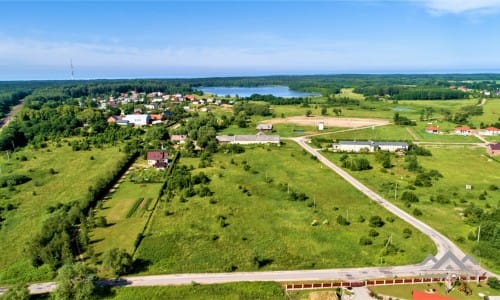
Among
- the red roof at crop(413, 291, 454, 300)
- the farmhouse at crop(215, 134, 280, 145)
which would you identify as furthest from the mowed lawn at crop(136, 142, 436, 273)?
the farmhouse at crop(215, 134, 280, 145)

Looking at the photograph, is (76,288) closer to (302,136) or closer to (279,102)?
(302,136)

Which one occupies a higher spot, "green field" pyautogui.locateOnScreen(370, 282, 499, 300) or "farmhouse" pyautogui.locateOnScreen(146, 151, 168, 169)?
"farmhouse" pyautogui.locateOnScreen(146, 151, 168, 169)

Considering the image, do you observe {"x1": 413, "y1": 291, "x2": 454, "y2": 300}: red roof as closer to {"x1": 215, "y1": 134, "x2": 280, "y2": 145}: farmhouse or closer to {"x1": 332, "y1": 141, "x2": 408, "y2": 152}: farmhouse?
{"x1": 332, "y1": 141, "x2": 408, "y2": 152}: farmhouse

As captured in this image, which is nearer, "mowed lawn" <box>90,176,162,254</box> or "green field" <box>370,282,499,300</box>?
"green field" <box>370,282,499,300</box>

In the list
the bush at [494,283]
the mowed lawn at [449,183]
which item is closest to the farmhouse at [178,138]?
the mowed lawn at [449,183]

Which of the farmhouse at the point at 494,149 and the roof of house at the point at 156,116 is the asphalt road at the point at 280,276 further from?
the roof of house at the point at 156,116

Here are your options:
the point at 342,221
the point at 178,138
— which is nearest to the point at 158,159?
the point at 178,138

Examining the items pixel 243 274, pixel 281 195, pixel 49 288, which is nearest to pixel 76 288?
pixel 49 288
